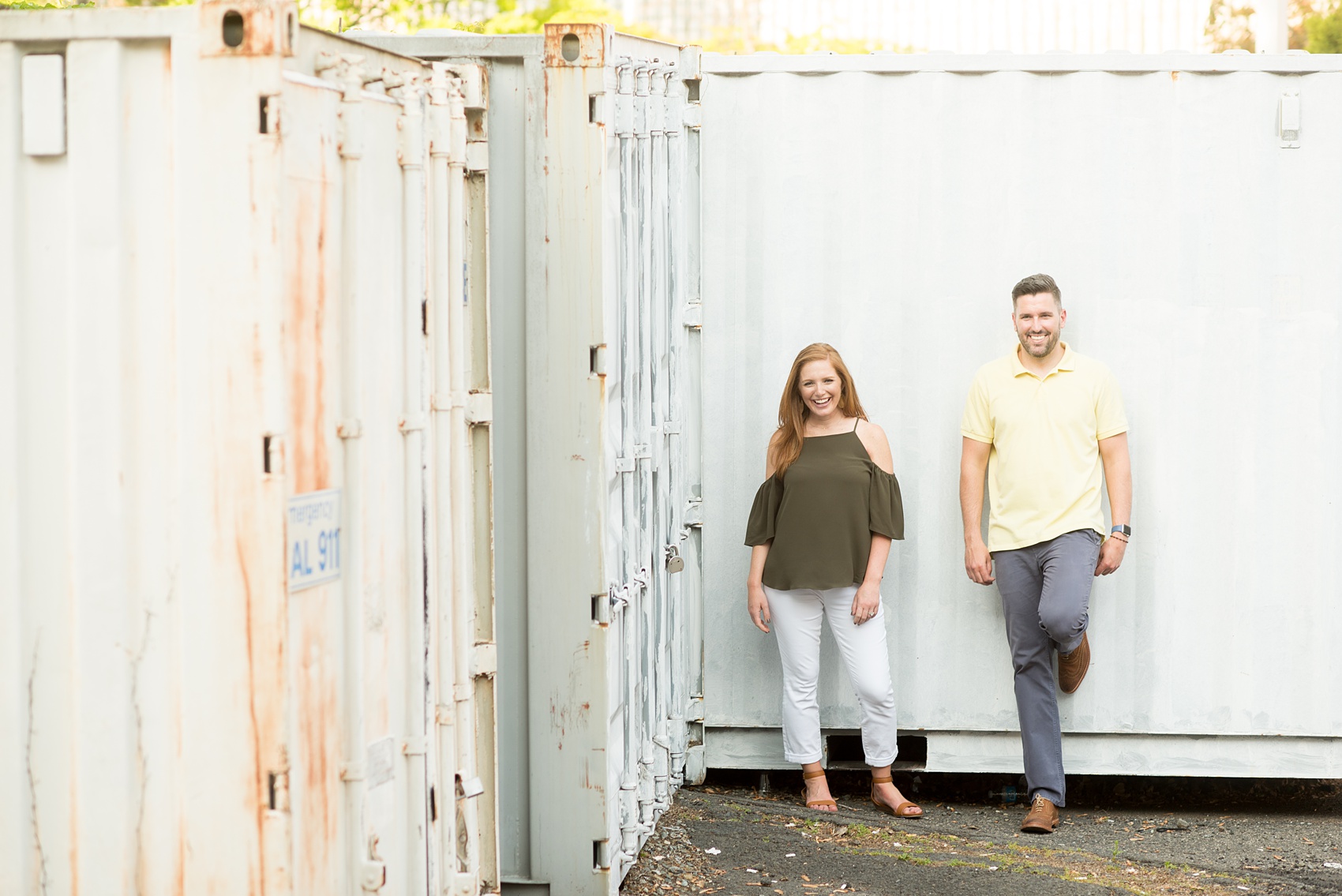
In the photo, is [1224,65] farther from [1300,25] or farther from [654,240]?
[1300,25]

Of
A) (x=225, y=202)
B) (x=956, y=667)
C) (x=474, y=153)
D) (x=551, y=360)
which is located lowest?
(x=956, y=667)

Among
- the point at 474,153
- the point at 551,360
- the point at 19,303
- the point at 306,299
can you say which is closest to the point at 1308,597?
the point at 551,360

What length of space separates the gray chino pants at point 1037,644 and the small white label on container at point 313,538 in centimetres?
350

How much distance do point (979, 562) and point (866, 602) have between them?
56 cm

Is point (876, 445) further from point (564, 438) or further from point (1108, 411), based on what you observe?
point (564, 438)

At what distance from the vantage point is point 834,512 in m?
5.65

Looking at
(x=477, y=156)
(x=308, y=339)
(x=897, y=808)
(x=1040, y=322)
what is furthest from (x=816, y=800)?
(x=308, y=339)

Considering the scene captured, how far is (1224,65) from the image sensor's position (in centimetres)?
573

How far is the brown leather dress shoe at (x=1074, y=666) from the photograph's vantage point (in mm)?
5816

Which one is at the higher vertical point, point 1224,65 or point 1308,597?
point 1224,65

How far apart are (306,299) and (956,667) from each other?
157 inches

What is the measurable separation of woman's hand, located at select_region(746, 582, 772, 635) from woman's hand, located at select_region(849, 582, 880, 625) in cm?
40

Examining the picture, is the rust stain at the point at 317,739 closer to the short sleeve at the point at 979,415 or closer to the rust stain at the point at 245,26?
the rust stain at the point at 245,26

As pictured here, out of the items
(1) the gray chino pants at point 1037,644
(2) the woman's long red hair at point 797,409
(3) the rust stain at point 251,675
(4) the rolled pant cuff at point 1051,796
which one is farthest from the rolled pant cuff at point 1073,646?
(3) the rust stain at point 251,675
